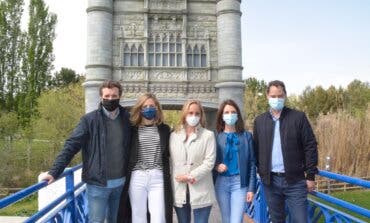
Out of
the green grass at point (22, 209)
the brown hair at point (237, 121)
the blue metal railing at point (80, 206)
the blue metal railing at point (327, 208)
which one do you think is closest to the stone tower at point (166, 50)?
the green grass at point (22, 209)

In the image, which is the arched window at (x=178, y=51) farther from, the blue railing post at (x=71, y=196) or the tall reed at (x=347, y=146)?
the blue railing post at (x=71, y=196)

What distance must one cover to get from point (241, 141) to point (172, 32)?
14.5 metres

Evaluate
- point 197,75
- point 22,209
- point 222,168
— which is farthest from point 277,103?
point 22,209

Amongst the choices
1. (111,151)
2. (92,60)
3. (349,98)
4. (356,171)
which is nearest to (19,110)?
(92,60)

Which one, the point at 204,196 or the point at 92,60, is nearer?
the point at 204,196

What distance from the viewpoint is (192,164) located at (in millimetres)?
4297

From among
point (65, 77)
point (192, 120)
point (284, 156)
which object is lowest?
point (284, 156)

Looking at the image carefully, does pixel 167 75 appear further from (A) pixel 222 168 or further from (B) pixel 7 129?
(A) pixel 222 168

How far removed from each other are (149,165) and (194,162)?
44cm

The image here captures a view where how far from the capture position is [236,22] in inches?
Answer: 735

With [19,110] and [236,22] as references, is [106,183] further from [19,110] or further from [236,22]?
[19,110]

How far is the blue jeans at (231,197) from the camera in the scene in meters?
4.43

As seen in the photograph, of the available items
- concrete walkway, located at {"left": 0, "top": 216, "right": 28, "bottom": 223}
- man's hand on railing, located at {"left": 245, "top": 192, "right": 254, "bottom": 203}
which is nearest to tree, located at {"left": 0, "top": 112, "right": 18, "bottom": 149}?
concrete walkway, located at {"left": 0, "top": 216, "right": 28, "bottom": 223}

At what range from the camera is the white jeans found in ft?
13.7
